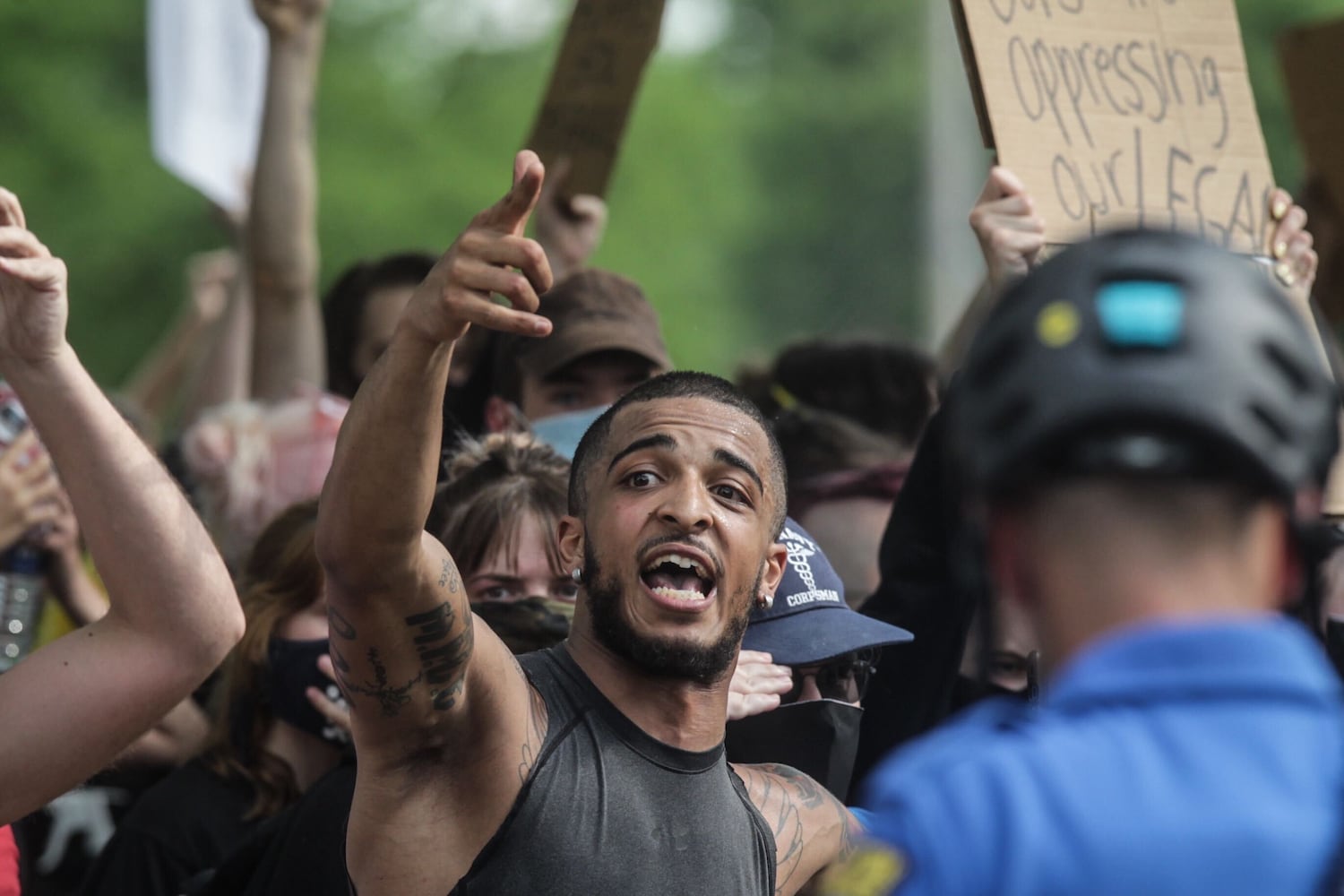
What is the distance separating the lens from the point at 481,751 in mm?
2707

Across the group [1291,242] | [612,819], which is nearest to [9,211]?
[612,819]

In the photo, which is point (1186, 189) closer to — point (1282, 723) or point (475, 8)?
point (1282, 723)

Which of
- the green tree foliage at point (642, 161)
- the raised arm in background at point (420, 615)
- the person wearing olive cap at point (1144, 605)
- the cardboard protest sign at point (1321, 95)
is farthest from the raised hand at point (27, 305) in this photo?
the green tree foliage at point (642, 161)

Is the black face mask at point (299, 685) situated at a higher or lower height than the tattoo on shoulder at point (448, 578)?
lower

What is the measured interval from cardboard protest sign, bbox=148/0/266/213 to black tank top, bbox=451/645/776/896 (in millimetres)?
3314

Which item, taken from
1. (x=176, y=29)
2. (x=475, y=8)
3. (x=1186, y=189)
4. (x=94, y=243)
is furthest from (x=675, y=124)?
(x=1186, y=189)

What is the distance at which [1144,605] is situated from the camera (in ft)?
4.94

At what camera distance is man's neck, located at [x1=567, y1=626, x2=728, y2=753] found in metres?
2.98

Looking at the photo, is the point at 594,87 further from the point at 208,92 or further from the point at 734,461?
the point at 734,461

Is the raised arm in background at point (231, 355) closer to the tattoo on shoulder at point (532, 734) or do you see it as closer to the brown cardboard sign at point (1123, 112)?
the brown cardboard sign at point (1123, 112)

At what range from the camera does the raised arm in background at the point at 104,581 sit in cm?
276

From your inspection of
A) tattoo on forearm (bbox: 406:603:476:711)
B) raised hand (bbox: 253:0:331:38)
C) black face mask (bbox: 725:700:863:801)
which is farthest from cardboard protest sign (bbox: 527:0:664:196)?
tattoo on forearm (bbox: 406:603:476:711)

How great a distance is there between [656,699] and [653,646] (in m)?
0.09

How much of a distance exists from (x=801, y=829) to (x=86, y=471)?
1.32 metres
